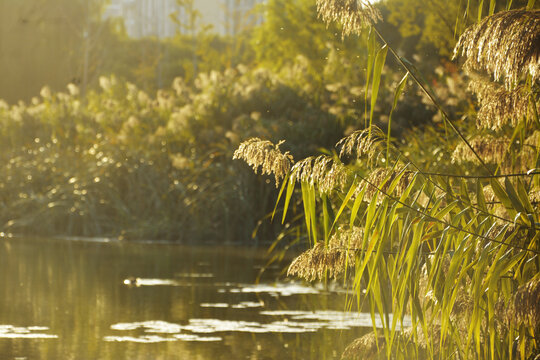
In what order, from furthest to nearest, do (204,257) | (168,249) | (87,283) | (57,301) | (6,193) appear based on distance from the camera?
(6,193)
(168,249)
(204,257)
(87,283)
(57,301)

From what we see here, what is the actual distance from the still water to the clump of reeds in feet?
6.87

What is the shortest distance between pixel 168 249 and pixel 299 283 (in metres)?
4.27

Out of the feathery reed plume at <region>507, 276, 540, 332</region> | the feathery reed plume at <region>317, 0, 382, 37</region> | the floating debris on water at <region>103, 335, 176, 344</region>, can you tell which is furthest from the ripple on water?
the feathery reed plume at <region>507, 276, 540, 332</region>

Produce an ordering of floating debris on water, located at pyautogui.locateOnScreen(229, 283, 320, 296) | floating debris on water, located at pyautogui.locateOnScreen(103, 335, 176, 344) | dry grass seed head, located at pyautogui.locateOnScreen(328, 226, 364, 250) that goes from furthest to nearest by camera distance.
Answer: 1. floating debris on water, located at pyautogui.locateOnScreen(229, 283, 320, 296)
2. floating debris on water, located at pyautogui.locateOnScreen(103, 335, 176, 344)
3. dry grass seed head, located at pyautogui.locateOnScreen(328, 226, 364, 250)

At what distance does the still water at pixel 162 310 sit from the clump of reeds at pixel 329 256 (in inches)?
82.4

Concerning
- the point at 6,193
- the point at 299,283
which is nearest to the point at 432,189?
the point at 299,283

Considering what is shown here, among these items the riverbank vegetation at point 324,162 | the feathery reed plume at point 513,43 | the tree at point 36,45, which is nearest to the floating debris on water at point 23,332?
the riverbank vegetation at point 324,162

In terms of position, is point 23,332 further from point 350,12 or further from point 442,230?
point 350,12

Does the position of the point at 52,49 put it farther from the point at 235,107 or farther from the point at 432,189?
the point at 432,189

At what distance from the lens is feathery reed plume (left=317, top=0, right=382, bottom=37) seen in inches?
177

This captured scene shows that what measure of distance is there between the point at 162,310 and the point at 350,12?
5.12m

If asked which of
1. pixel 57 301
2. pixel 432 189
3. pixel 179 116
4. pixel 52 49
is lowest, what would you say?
pixel 57 301

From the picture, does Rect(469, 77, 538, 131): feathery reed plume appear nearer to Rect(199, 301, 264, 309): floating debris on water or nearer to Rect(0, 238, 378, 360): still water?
Rect(0, 238, 378, 360): still water

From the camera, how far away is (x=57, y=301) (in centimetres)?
971
